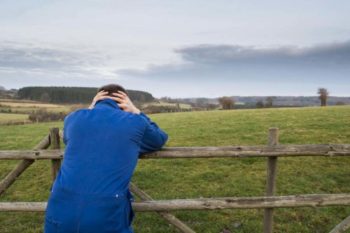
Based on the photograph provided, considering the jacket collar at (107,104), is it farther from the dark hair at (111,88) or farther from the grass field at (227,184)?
the grass field at (227,184)

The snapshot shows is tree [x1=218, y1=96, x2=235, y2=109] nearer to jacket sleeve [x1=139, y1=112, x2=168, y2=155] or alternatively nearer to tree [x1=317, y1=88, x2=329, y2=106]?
tree [x1=317, y1=88, x2=329, y2=106]

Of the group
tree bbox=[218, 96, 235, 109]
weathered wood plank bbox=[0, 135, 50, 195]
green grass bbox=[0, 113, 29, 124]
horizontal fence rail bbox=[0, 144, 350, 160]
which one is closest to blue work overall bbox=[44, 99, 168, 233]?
horizontal fence rail bbox=[0, 144, 350, 160]

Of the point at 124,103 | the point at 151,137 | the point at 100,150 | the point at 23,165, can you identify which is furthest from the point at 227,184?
the point at 100,150

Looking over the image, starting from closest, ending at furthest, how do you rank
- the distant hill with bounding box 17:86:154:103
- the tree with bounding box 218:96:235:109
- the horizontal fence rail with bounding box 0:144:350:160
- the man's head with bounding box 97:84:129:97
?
1. the man's head with bounding box 97:84:129:97
2. the horizontal fence rail with bounding box 0:144:350:160
3. the tree with bounding box 218:96:235:109
4. the distant hill with bounding box 17:86:154:103

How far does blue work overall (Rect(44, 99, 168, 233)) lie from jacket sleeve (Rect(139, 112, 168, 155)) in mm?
283

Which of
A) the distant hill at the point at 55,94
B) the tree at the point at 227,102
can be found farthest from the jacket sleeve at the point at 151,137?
the distant hill at the point at 55,94

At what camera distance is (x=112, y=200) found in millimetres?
3607

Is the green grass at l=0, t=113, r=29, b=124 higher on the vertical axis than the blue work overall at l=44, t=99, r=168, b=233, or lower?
lower

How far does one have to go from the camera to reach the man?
3.53 meters

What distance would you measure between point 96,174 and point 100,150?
0.22 meters

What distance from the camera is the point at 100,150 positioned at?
367 centimetres

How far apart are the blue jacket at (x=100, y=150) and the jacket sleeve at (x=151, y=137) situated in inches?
10.9

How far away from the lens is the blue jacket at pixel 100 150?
3.60m

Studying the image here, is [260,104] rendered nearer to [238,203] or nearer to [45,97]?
[238,203]
